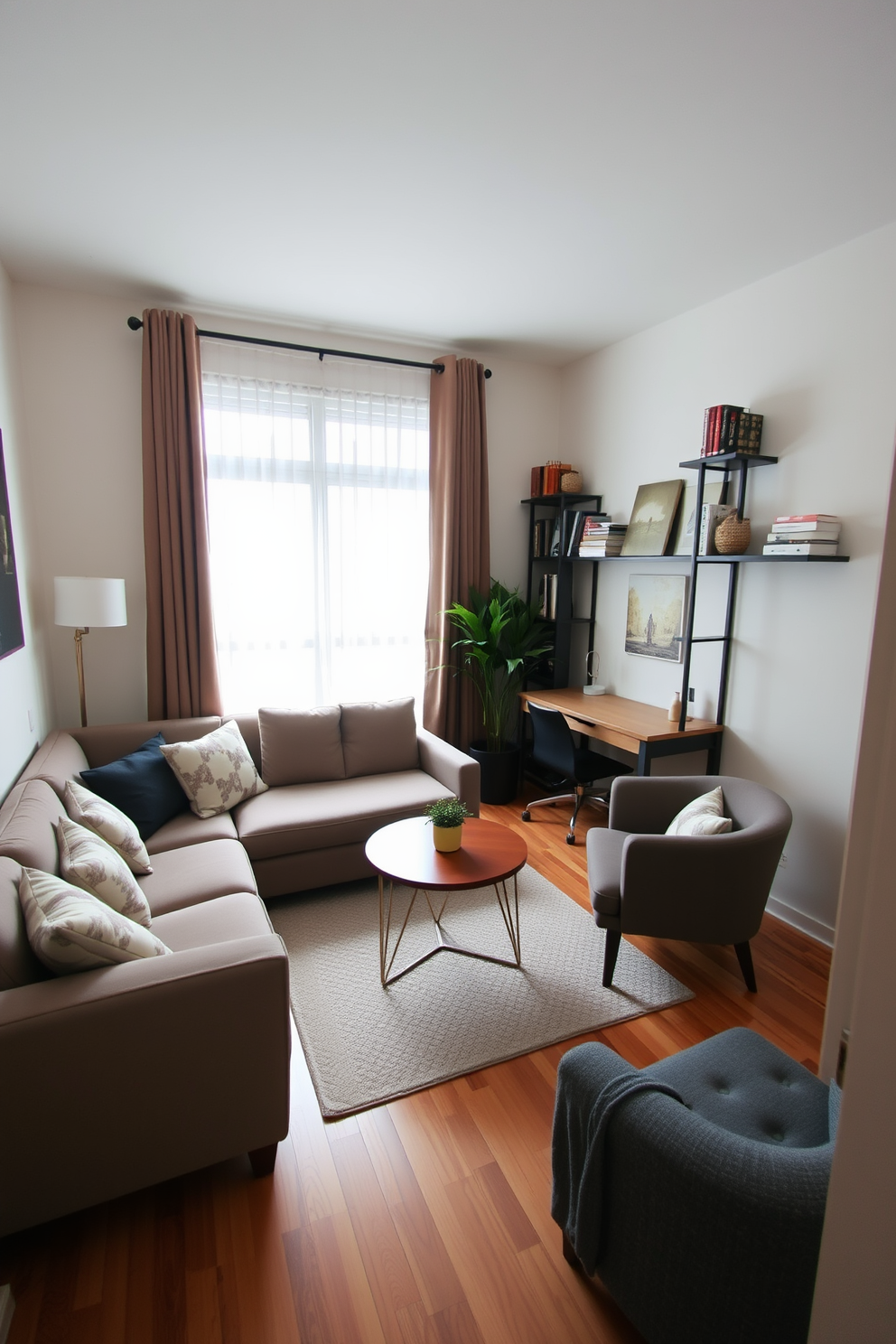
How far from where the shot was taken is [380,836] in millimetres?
2486

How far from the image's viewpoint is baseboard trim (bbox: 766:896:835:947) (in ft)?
8.75

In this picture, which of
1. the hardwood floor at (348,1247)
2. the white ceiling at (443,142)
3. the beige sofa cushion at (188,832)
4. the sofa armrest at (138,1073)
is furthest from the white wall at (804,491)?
the beige sofa cushion at (188,832)

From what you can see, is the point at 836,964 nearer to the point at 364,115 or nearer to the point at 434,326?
the point at 364,115

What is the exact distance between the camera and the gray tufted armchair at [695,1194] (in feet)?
2.97

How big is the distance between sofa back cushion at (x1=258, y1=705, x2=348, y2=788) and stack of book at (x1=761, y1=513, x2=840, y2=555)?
2273 millimetres

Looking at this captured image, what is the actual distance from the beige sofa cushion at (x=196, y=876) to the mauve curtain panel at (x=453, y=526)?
1.85 meters

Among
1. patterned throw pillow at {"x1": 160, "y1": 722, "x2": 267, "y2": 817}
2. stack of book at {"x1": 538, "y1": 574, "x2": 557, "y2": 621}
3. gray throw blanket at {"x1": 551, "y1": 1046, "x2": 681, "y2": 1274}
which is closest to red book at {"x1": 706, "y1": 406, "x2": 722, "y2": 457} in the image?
stack of book at {"x1": 538, "y1": 574, "x2": 557, "y2": 621}

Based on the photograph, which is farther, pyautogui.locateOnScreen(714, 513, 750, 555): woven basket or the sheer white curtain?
the sheer white curtain

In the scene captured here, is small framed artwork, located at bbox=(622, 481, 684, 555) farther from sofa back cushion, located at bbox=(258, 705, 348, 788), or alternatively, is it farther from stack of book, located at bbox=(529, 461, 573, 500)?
sofa back cushion, located at bbox=(258, 705, 348, 788)

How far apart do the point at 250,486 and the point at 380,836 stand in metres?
2.21

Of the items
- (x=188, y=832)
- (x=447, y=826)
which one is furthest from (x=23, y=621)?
(x=447, y=826)

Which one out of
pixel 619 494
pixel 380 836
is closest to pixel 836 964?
pixel 380 836

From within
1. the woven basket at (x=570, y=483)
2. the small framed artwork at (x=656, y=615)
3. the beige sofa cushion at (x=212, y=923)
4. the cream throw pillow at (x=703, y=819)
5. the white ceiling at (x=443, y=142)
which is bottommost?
the beige sofa cushion at (x=212, y=923)

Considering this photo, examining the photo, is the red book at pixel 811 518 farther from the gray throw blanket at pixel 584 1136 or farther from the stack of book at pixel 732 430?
the gray throw blanket at pixel 584 1136
